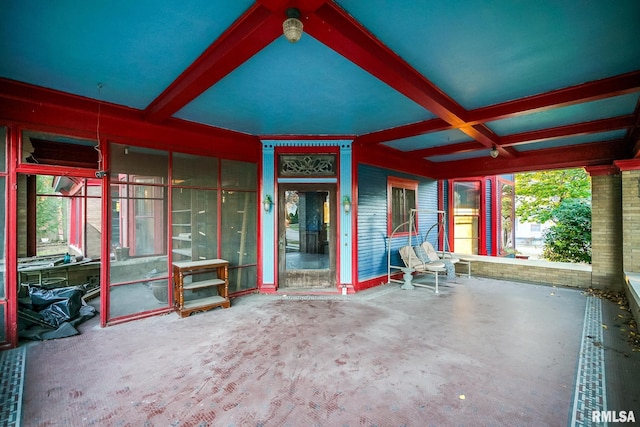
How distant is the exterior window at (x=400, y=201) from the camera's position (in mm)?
7018

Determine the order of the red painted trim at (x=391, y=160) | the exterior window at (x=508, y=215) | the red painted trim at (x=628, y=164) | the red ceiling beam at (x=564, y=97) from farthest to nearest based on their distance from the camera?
the exterior window at (x=508, y=215), the red painted trim at (x=391, y=160), the red painted trim at (x=628, y=164), the red ceiling beam at (x=564, y=97)

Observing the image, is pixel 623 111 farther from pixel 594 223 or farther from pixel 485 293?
pixel 485 293

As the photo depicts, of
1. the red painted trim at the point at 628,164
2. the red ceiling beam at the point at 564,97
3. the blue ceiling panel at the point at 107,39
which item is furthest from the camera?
the red painted trim at the point at 628,164

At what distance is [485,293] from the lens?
5.90 metres

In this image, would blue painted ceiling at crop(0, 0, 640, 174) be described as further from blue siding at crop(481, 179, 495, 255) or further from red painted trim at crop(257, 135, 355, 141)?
blue siding at crop(481, 179, 495, 255)

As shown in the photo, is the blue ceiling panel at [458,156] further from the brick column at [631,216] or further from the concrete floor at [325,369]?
the concrete floor at [325,369]

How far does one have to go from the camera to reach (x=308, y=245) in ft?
22.8

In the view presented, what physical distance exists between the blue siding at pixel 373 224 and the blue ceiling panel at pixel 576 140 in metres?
2.88

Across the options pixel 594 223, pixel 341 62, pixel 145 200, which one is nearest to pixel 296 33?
pixel 341 62

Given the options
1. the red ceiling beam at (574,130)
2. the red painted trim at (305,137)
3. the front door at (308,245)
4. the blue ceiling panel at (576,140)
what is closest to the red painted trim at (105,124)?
the red painted trim at (305,137)

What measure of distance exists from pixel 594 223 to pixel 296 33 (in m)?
7.37

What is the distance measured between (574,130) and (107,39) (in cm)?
667

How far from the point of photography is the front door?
5.89m

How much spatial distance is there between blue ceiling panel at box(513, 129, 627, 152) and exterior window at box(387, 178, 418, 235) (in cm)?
249
